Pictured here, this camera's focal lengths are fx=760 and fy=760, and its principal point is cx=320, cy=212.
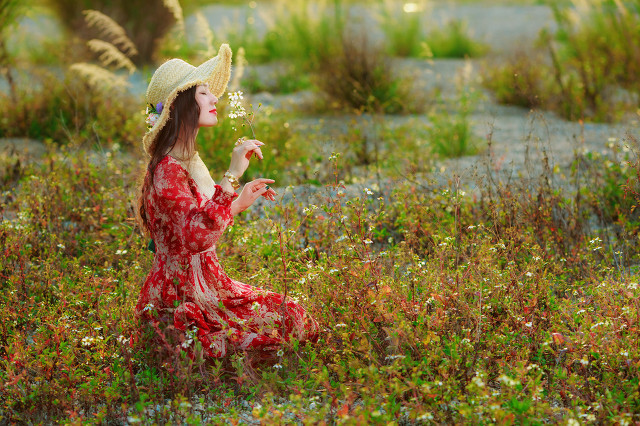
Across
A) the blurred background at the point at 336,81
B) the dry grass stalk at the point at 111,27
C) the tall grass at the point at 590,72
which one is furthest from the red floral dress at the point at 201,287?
the tall grass at the point at 590,72

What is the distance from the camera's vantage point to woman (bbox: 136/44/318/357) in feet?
9.94

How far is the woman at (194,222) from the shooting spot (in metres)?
3.03

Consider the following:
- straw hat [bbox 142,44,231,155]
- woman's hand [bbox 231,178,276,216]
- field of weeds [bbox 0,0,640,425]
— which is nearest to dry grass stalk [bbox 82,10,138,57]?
field of weeds [bbox 0,0,640,425]

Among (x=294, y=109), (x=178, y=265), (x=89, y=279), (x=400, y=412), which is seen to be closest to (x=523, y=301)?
(x=400, y=412)

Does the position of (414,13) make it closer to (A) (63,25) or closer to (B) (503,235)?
(A) (63,25)

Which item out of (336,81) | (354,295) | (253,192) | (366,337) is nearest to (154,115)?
(253,192)

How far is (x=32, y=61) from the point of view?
10539 mm

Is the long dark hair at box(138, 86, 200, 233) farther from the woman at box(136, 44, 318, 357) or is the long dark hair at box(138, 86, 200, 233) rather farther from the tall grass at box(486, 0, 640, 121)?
the tall grass at box(486, 0, 640, 121)

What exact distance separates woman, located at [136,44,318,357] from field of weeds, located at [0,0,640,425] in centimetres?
11

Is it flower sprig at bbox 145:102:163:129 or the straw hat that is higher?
the straw hat

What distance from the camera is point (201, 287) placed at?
3.20m

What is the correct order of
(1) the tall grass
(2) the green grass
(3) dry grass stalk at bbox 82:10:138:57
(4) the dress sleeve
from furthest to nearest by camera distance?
(1) the tall grass < (3) dry grass stalk at bbox 82:10:138:57 < (4) the dress sleeve < (2) the green grass

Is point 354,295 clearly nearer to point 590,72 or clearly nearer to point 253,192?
point 253,192

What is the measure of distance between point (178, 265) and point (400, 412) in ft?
3.53
